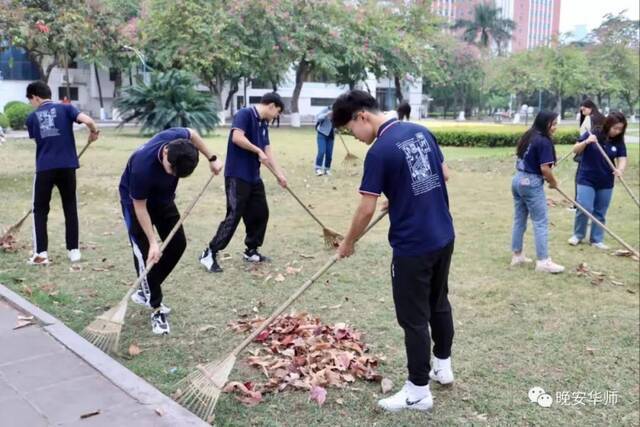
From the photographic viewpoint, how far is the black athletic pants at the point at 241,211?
226 inches

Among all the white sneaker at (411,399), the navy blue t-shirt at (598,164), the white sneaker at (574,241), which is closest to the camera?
the white sneaker at (411,399)

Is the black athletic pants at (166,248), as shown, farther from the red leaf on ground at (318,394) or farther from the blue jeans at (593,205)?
the blue jeans at (593,205)

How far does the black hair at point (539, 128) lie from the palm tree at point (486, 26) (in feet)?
216

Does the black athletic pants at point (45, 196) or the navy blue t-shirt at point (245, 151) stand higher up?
the navy blue t-shirt at point (245, 151)

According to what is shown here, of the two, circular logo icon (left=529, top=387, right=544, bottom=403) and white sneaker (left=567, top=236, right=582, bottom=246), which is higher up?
white sneaker (left=567, top=236, right=582, bottom=246)

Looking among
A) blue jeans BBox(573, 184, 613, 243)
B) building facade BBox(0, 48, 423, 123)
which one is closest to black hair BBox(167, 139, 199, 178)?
blue jeans BBox(573, 184, 613, 243)

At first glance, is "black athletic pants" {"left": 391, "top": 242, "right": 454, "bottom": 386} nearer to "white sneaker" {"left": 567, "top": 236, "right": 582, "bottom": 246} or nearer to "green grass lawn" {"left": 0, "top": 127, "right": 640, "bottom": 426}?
"green grass lawn" {"left": 0, "top": 127, "right": 640, "bottom": 426}

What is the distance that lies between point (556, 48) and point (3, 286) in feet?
130

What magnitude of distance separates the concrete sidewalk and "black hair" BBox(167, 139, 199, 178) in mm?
1233

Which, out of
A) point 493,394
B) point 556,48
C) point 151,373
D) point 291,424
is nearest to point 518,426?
point 493,394

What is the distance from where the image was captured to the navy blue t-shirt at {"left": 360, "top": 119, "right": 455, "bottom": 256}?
3066 millimetres

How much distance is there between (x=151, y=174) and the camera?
3.98m

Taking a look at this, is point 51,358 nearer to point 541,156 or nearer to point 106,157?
point 541,156

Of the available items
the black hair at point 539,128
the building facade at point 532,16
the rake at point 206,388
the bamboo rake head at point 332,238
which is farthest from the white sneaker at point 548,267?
the building facade at point 532,16
